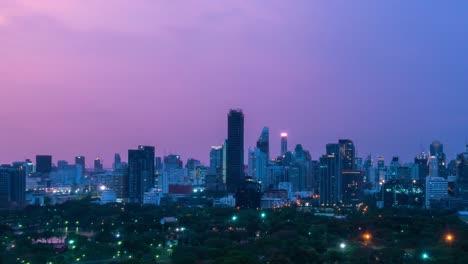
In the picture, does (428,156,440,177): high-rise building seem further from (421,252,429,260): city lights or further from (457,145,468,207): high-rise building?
(421,252,429,260): city lights

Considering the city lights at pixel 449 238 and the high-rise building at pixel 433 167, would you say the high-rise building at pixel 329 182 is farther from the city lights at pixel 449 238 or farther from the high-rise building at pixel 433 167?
the city lights at pixel 449 238

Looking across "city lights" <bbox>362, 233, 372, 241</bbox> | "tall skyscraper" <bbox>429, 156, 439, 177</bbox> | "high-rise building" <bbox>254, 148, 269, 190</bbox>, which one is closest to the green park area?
"city lights" <bbox>362, 233, 372, 241</bbox>

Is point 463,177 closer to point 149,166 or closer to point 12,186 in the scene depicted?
point 149,166

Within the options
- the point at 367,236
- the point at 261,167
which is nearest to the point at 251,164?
the point at 261,167

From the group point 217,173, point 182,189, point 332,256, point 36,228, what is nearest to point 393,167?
point 217,173

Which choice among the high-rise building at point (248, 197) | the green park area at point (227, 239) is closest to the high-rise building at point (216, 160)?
the high-rise building at point (248, 197)

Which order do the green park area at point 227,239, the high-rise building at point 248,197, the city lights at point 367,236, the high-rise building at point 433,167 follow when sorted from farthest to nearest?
the high-rise building at point 433,167 → the high-rise building at point 248,197 → the city lights at point 367,236 → the green park area at point 227,239

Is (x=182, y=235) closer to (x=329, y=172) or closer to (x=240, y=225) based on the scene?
(x=240, y=225)
